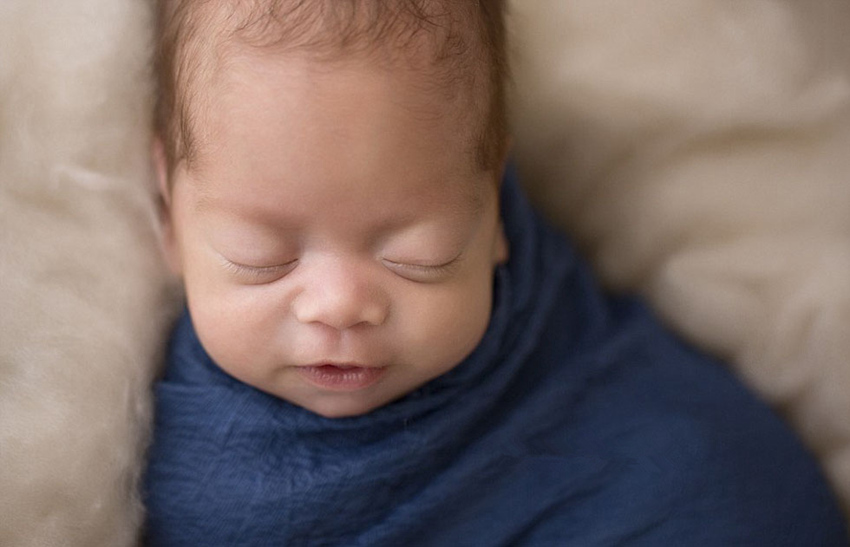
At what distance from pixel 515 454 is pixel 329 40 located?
504 mm

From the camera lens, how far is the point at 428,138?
90 cm

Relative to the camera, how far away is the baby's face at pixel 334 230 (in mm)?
866

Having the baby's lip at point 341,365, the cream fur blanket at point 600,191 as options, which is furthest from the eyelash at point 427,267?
the cream fur blanket at point 600,191

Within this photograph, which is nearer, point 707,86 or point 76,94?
point 76,94

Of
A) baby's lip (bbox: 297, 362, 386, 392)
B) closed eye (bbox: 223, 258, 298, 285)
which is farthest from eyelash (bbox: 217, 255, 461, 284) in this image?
baby's lip (bbox: 297, 362, 386, 392)

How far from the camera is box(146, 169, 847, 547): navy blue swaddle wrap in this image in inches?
39.7

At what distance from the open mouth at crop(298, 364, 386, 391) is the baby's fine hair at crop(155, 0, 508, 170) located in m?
0.25

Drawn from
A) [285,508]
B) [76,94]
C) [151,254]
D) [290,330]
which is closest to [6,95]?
[76,94]

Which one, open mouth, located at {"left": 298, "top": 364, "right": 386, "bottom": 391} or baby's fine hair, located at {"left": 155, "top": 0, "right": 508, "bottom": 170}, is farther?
open mouth, located at {"left": 298, "top": 364, "right": 386, "bottom": 391}

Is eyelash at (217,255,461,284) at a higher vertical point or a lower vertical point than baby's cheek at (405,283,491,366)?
higher

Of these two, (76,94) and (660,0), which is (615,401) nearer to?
(660,0)

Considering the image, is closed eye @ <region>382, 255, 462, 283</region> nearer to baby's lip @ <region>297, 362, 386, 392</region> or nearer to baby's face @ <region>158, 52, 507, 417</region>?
baby's face @ <region>158, 52, 507, 417</region>

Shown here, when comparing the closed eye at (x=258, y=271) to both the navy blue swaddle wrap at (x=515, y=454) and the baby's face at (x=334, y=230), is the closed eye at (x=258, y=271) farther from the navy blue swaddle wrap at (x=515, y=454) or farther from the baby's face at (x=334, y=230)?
the navy blue swaddle wrap at (x=515, y=454)

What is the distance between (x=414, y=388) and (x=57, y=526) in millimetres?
383
